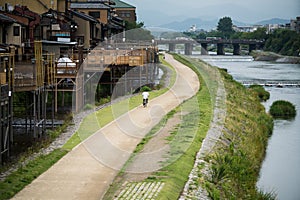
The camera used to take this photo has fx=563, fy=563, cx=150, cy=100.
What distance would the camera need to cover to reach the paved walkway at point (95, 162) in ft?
50.0

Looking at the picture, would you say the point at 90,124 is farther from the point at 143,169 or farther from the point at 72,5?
the point at 72,5

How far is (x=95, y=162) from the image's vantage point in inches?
732

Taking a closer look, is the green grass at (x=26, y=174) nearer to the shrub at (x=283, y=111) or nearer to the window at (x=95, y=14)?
the shrub at (x=283, y=111)

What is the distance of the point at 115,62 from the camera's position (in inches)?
1683

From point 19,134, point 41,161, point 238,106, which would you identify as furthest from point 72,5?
point 41,161

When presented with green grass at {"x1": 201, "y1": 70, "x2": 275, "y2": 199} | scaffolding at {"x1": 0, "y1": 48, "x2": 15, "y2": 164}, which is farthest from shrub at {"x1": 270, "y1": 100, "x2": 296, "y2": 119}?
scaffolding at {"x1": 0, "y1": 48, "x2": 15, "y2": 164}

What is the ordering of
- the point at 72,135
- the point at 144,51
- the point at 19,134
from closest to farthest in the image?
the point at 72,135 → the point at 19,134 → the point at 144,51

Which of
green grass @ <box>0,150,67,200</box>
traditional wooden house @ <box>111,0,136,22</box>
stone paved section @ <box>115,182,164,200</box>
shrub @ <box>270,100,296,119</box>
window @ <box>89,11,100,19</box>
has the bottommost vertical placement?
shrub @ <box>270,100,296,119</box>

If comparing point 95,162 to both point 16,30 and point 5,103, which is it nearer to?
point 5,103

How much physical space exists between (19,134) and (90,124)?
13.4 feet

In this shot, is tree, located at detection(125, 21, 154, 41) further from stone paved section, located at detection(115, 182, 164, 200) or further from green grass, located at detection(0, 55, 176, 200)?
stone paved section, located at detection(115, 182, 164, 200)

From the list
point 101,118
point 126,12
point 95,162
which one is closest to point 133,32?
point 126,12

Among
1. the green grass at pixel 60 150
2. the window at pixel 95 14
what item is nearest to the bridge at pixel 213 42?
the window at pixel 95 14

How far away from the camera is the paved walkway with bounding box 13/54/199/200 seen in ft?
50.0
